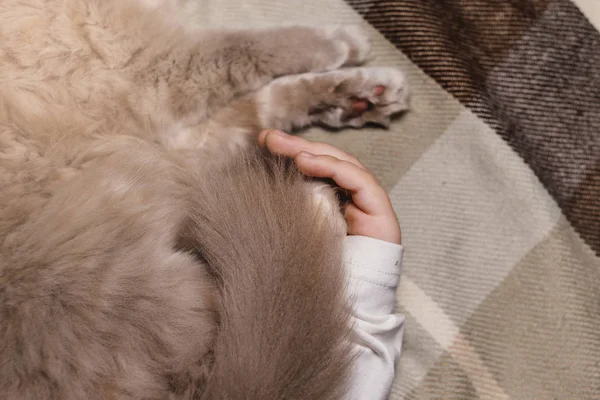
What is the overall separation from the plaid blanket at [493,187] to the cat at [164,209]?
0.39ft

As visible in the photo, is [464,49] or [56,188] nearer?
[56,188]

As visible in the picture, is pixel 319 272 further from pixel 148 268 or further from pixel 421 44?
pixel 421 44

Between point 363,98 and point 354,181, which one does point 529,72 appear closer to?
point 363,98

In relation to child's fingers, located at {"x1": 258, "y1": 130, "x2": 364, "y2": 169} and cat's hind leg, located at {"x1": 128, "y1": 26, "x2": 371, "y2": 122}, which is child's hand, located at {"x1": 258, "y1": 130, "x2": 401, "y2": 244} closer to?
child's fingers, located at {"x1": 258, "y1": 130, "x2": 364, "y2": 169}

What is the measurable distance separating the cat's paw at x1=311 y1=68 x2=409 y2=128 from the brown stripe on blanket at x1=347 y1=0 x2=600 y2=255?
0.11m

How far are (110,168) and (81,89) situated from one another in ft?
0.60

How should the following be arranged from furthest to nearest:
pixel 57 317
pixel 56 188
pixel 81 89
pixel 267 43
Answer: pixel 267 43, pixel 81 89, pixel 56 188, pixel 57 317

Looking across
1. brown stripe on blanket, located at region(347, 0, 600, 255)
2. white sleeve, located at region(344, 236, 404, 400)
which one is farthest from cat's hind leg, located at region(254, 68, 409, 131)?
white sleeve, located at region(344, 236, 404, 400)

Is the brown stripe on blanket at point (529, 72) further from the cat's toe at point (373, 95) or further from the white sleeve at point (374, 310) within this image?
the white sleeve at point (374, 310)

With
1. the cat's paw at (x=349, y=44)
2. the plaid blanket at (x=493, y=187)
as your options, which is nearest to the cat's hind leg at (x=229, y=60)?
the cat's paw at (x=349, y=44)

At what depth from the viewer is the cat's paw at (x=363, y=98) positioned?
3.75 feet

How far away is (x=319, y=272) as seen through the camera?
33.3 inches

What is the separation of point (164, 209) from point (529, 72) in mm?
848

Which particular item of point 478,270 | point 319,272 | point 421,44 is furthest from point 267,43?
point 478,270
